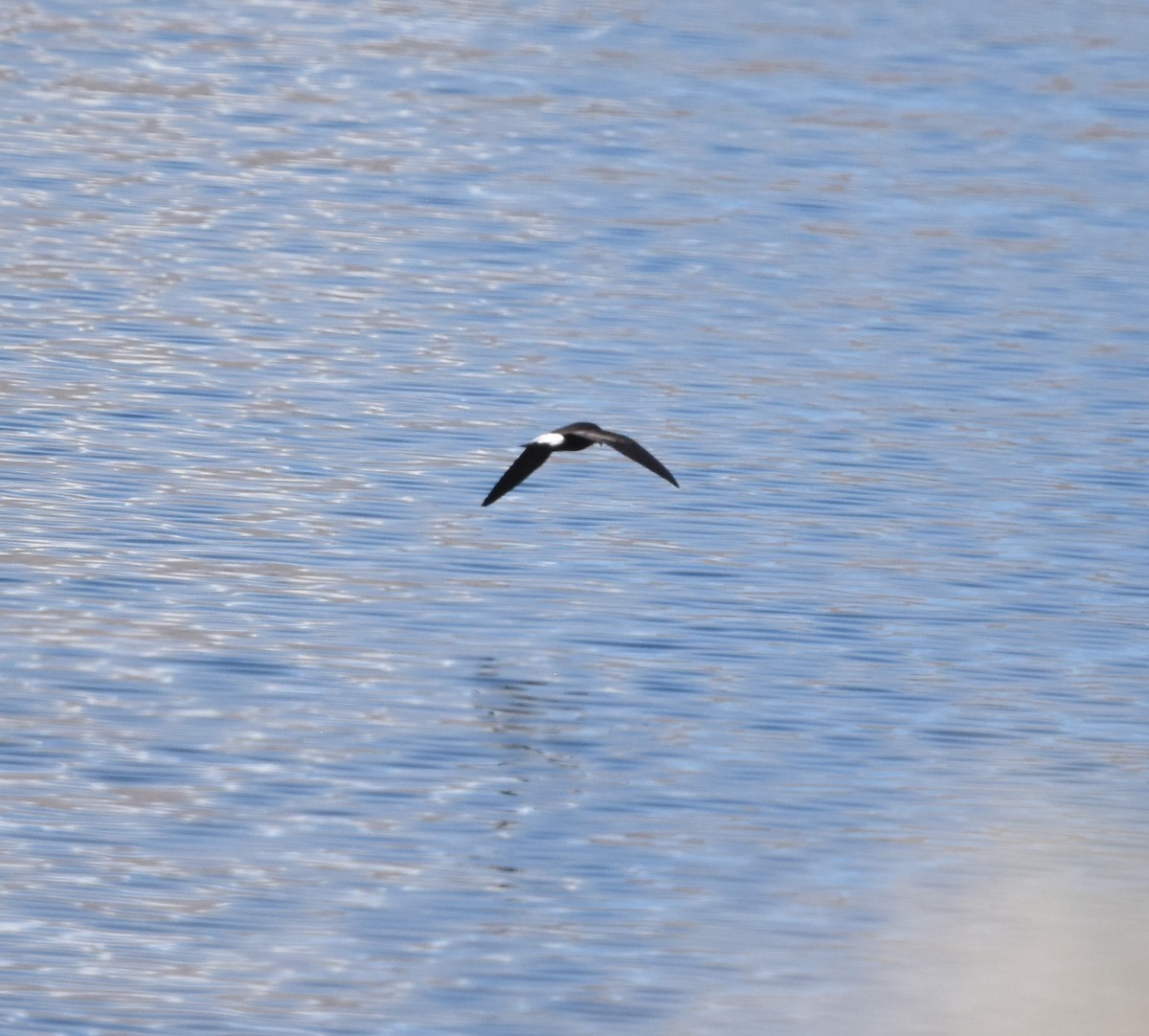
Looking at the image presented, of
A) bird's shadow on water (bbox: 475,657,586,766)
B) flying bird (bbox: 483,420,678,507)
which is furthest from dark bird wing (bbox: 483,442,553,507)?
bird's shadow on water (bbox: 475,657,586,766)

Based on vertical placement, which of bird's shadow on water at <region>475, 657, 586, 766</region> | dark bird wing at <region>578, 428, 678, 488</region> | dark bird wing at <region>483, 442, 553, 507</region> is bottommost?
bird's shadow on water at <region>475, 657, 586, 766</region>

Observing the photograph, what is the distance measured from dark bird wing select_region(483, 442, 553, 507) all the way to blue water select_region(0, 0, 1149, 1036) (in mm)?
743

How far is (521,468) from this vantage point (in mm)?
15477

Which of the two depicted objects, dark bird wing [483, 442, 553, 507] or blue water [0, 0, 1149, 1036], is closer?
blue water [0, 0, 1149, 1036]

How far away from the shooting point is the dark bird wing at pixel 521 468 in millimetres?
15234

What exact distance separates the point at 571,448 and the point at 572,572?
1.66 m

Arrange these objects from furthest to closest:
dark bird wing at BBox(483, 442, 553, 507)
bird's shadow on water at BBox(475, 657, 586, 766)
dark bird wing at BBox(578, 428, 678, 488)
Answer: dark bird wing at BBox(483, 442, 553, 507) → dark bird wing at BBox(578, 428, 678, 488) → bird's shadow on water at BBox(475, 657, 586, 766)

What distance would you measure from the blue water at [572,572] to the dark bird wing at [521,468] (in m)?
0.74

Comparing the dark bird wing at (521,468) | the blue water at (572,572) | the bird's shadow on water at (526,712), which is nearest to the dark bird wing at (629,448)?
the dark bird wing at (521,468)

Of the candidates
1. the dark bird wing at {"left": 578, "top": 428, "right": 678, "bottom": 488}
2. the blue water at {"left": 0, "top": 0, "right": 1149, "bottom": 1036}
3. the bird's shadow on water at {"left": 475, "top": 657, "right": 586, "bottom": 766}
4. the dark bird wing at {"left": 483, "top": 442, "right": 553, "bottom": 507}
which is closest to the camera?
the blue water at {"left": 0, "top": 0, "right": 1149, "bottom": 1036}

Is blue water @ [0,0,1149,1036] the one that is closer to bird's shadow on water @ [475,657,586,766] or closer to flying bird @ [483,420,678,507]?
bird's shadow on water @ [475,657,586,766]

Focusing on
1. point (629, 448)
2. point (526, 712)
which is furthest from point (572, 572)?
point (526, 712)

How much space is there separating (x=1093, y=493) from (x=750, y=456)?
7.52 feet

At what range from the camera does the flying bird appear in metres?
14.7
